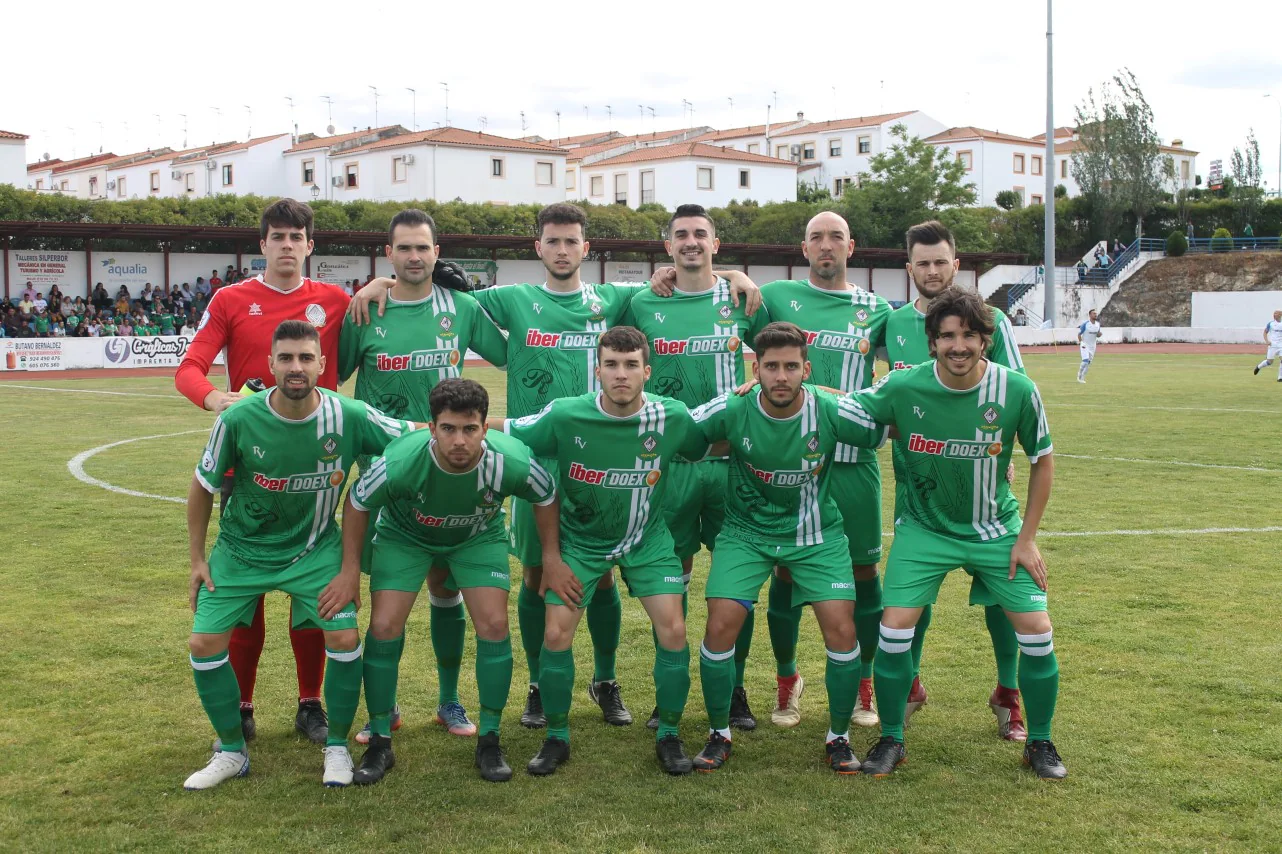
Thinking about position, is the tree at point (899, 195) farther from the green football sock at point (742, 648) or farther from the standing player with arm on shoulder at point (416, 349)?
the green football sock at point (742, 648)

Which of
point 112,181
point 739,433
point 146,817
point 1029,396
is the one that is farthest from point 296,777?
point 112,181

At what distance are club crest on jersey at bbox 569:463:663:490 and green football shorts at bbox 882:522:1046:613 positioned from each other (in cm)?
103

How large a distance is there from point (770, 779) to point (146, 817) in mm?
2259

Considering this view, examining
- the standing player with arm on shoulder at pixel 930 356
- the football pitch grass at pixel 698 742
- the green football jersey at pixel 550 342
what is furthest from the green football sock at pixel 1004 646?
the green football jersey at pixel 550 342

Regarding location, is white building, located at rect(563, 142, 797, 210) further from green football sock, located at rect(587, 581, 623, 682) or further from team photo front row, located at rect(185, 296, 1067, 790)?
team photo front row, located at rect(185, 296, 1067, 790)

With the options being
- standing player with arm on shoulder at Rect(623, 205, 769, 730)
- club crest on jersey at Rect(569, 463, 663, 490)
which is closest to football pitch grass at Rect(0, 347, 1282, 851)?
standing player with arm on shoulder at Rect(623, 205, 769, 730)

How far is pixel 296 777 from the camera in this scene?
4.59m

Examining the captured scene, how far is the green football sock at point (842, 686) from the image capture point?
15.4ft

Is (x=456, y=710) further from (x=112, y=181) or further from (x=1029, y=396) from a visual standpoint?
(x=112, y=181)

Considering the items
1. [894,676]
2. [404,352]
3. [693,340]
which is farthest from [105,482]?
[894,676]

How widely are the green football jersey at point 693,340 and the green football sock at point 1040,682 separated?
1.77 metres

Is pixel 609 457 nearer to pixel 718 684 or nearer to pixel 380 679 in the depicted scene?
pixel 718 684

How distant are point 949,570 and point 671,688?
121 cm

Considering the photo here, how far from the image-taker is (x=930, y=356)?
539 centimetres
